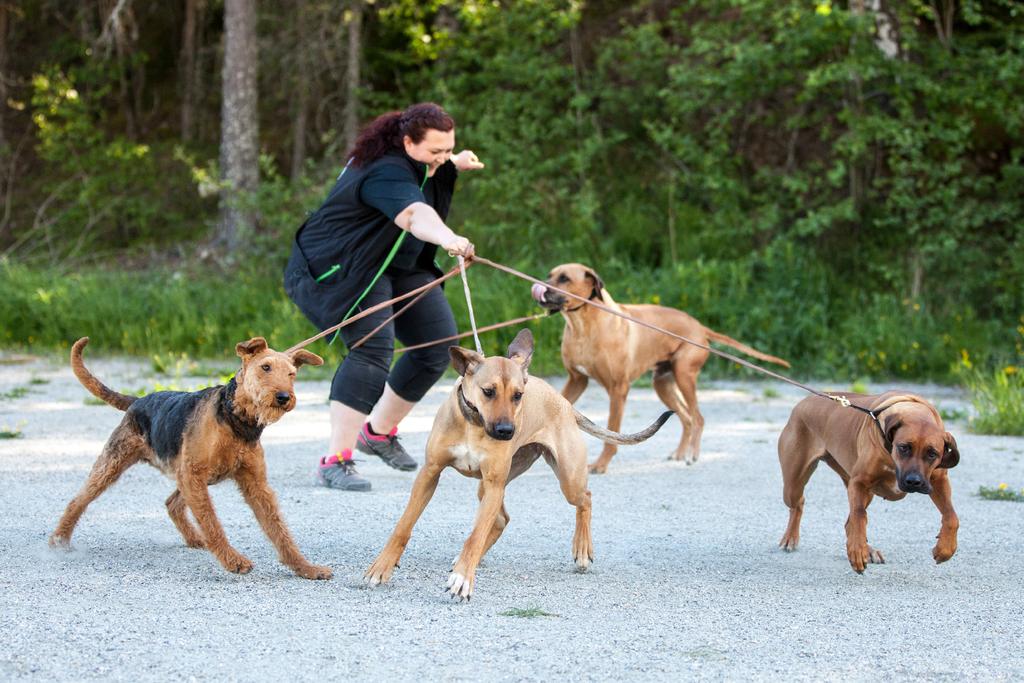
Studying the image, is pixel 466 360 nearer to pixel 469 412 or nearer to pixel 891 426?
pixel 469 412

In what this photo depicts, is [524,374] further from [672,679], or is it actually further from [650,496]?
[650,496]

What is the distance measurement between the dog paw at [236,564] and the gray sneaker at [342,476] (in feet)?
6.45

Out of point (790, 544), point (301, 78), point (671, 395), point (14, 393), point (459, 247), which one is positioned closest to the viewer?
point (459, 247)

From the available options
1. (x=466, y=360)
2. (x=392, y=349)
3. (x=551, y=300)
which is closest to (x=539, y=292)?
(x=551, y=300)

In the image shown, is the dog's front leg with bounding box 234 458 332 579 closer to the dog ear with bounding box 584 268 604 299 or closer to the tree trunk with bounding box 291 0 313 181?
the dog ear with bounding box 584 268 604 299

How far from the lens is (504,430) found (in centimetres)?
491

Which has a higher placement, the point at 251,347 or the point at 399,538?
the point at 251,347

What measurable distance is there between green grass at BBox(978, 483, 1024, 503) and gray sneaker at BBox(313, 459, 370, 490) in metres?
3.84

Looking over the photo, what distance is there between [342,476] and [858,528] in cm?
312

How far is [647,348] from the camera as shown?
29.8 ft

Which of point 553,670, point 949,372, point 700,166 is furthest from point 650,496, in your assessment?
point 700,166

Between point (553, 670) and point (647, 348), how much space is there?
512 cm

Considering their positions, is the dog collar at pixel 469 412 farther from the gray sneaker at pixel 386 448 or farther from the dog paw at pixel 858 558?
the gray sneaker at pixel 386 448

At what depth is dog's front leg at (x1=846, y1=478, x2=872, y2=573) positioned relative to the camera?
5.48 m
